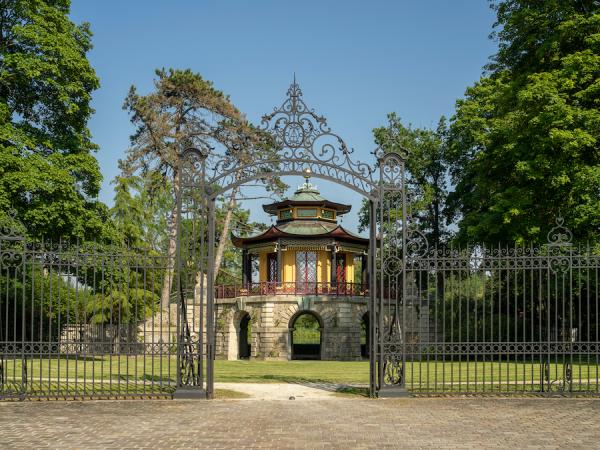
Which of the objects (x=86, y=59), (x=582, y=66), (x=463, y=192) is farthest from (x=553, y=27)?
(x=86, y=59)

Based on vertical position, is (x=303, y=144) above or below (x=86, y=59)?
below

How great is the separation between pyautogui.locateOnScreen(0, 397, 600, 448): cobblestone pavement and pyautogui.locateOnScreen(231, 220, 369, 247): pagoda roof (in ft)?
85.0

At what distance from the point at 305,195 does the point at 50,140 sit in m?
19.3

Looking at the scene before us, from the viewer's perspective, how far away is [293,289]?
38.2 m

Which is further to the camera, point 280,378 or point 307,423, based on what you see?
point 280,378

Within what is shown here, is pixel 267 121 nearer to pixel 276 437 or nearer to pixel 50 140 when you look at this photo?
pixel 276 437

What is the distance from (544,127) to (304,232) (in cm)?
1886

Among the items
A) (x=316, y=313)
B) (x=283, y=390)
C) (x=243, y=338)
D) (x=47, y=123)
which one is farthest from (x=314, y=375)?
(x=243, y=338)

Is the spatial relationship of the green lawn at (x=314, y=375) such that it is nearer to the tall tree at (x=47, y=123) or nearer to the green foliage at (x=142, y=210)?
the tall tree at (x=47, y=123)

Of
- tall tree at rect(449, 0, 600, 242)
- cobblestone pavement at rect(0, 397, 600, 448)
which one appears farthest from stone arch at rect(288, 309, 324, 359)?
cobblestone pavement at rect(0, 397, 600, 448)

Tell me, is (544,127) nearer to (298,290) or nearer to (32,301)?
(32,301)

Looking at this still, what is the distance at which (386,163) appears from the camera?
14219mm

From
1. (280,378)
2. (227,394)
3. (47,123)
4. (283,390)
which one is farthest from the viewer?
(47,123)

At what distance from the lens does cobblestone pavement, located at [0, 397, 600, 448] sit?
30.1ft
